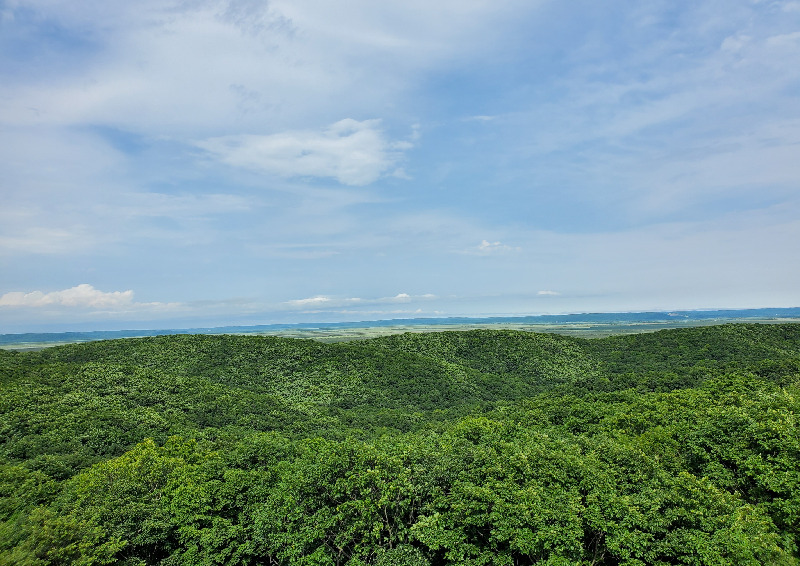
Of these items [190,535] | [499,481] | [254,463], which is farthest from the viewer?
[254,463]

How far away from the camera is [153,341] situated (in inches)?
5261

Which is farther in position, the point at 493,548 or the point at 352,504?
the point at 352,504

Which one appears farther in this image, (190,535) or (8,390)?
(8,390)

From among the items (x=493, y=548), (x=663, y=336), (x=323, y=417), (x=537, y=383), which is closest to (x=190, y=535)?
(x=493, y=548)

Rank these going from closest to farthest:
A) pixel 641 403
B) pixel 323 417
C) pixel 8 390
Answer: pixel 641 403 < pixel 8 390 < pixel 323 417

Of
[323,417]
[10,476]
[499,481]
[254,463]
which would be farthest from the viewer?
[323,417]

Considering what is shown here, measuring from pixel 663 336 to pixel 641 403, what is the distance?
103771 millimetres

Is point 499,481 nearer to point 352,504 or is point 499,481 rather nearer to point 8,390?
point 352,504

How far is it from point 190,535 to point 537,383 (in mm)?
110206

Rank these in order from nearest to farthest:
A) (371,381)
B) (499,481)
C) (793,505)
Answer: (793,505) < (499,481) < (371,381)

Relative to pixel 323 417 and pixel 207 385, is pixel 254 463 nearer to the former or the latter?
pixel 323 417

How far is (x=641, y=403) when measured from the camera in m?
58.5

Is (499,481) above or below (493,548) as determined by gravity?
above

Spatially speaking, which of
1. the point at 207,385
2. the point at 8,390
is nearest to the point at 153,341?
the point at 207,385
